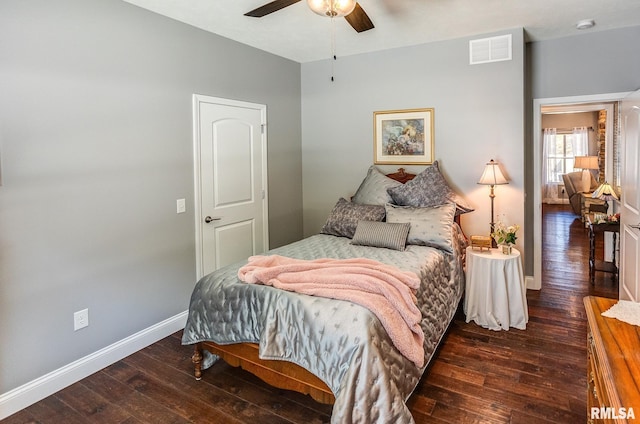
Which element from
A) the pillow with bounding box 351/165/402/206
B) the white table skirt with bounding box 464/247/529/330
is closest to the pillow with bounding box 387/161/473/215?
the pillow with bounding box 351/165/402/206

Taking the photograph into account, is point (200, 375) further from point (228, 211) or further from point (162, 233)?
point (228, 211)

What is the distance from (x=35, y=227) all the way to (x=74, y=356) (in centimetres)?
92

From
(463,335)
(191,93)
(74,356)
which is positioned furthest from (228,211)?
(463,335)

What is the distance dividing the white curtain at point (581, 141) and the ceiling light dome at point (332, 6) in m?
10.3

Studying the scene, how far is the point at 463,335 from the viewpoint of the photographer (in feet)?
10.2

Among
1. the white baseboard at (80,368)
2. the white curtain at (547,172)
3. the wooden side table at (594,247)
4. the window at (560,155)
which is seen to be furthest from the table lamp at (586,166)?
the white baseboard at (80,368)

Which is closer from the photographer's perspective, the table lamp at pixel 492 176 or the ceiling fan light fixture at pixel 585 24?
the ceiling fan light fixture at pixel 585 24

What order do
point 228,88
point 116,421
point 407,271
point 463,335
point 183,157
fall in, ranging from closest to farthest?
point 116,421 < point 407,271 < point 463,335 < point 183,157 < point 228,88

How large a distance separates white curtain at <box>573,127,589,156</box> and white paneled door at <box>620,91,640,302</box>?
25.3 ft

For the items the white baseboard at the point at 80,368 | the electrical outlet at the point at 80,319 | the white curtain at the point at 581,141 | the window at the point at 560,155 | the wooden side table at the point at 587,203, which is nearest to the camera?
the white baseboard at the point at 80,368

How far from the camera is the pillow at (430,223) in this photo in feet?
10.5

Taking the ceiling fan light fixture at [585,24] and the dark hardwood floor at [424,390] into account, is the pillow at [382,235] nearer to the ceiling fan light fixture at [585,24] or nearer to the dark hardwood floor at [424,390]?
the dark hardwood floor at [424,390]

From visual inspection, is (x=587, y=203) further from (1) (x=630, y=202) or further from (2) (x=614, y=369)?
(2) (x=614, y=369)

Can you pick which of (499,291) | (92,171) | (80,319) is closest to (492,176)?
(499,291)
